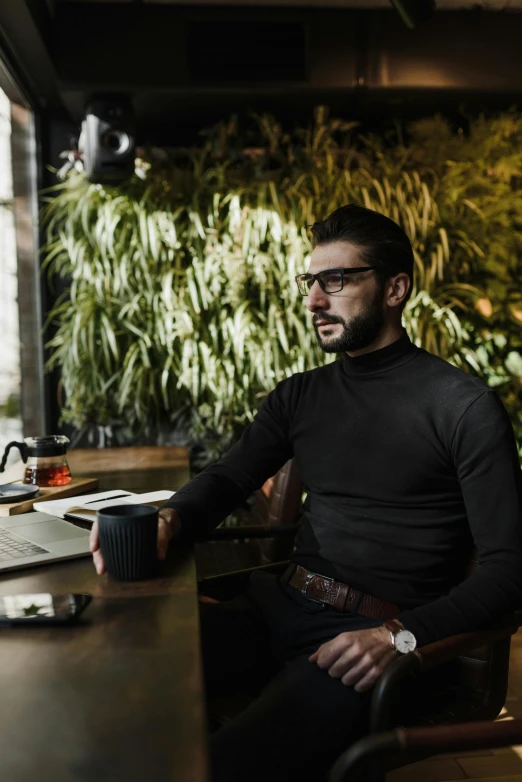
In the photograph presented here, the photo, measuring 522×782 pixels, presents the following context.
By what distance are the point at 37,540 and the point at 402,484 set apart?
Result: 0.74 meters

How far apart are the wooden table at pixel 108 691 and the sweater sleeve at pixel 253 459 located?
502 millimetres

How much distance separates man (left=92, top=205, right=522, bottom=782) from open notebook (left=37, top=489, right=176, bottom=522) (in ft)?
0.49

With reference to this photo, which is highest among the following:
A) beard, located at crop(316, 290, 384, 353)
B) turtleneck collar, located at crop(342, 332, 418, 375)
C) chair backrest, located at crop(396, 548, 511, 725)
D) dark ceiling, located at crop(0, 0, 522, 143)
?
dark ceiling, located at crop(0, 0, 522, 143)

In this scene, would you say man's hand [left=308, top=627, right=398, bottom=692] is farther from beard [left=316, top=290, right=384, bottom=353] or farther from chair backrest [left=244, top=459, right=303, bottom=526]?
chair backrest [left=244, top=459, right=303, bottom=526]

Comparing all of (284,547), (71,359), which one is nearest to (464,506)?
(284,547)

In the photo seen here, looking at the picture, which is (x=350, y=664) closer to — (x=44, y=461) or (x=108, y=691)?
(x=108, y=691)

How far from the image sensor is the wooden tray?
64.4 inches

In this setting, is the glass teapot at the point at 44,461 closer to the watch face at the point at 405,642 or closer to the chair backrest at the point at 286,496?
the chair backrest at the point at 286,496

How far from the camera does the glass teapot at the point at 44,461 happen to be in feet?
6.27

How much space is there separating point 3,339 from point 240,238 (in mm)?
1177

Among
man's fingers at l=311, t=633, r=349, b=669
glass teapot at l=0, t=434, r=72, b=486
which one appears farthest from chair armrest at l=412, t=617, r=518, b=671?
glass teapot at l=0, t=434, r=72, b=486

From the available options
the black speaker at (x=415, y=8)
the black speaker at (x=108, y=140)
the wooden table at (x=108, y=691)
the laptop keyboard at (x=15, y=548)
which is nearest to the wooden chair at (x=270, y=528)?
the laptop keyboard at (x=15, y=548)

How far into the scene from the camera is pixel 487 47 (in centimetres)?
352

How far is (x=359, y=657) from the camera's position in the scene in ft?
4.06
